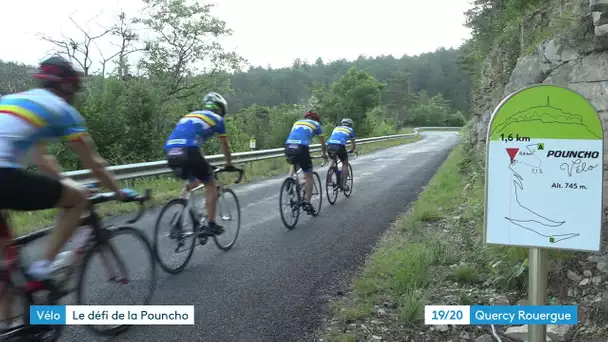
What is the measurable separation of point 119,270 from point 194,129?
2.10 m

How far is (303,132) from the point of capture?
26.5 ft

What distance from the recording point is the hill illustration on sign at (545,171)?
2.53 m

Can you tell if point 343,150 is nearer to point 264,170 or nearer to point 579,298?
point 264,170

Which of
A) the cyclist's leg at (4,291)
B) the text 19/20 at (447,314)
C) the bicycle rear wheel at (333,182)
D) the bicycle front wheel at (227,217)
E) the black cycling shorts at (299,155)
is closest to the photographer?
the cyclist's leg at (4,291)

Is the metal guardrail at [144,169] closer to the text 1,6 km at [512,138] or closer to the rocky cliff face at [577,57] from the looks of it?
the text 1,6 km at [512,138]

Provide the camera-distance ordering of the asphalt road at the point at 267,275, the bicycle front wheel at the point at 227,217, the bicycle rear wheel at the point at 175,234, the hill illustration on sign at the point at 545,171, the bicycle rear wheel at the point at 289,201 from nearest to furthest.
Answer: the hill illustration on sign at the point at 545,171 < the asphalt road at the point at 267,275 < the bicycle rear wheel at the point at 175,234 < the bicycle front wheel at the point at 227,217 < the bicycle rear wheel at the point at 289,201

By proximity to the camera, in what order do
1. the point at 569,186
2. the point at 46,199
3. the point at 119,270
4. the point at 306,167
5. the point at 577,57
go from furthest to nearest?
the point at 306,167 → the point at 577,57 → the point at 119,270 → the point at 46,199 → the point at 569,186

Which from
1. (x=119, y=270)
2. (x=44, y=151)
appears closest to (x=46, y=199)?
(x=44, y=151)

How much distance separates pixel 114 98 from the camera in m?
16.1

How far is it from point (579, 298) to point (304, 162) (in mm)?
5090

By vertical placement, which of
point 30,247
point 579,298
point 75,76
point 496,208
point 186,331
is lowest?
point 186,331

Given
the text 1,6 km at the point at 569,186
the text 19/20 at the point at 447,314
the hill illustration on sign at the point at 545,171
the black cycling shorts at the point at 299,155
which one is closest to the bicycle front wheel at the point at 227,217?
the black cycling shorts at the point at 299,155

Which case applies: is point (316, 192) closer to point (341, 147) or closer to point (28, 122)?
point (341, 147)

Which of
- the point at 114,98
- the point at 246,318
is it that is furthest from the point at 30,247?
the point at 114,98
